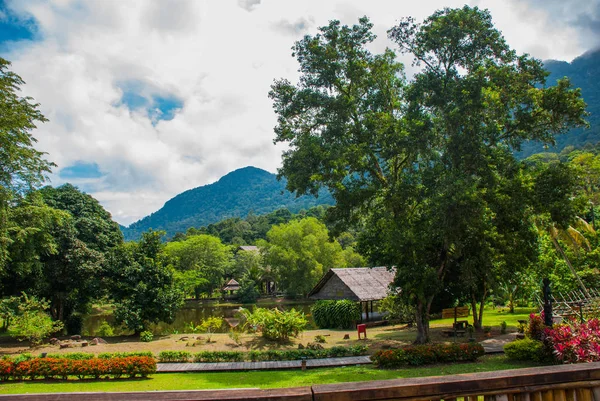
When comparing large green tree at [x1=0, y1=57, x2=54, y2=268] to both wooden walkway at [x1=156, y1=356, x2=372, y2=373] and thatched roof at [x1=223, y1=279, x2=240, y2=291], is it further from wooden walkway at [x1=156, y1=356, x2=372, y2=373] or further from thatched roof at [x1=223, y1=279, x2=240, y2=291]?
thatched roof at [x1=223, y1=279, x2=240, y2=291]

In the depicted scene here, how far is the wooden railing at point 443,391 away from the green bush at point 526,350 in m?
13.1

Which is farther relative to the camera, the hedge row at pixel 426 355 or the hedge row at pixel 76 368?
the hedge row at pixel 426 355

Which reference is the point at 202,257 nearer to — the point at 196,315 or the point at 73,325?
the point at 196,315

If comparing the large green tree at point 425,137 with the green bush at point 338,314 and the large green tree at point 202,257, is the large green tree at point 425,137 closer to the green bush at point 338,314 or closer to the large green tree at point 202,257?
the green bush at point 338,314

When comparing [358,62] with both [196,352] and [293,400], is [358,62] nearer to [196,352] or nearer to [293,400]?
[196,352]

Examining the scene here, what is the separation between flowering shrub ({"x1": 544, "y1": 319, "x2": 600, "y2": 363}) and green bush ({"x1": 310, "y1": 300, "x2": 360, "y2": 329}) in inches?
630

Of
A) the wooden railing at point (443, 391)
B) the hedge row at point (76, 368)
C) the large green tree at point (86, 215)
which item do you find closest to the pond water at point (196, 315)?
the large green tree at point (86, 215)

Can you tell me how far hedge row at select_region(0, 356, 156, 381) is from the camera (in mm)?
14172

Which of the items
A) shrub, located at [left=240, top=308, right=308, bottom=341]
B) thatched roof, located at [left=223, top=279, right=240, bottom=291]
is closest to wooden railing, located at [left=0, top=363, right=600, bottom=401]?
shrub, located at [left=240, top=308, right=308, bottom=341]

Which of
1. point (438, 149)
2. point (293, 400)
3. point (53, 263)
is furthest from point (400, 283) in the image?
A: point (53, 263)

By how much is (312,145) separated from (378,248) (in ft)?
19.0

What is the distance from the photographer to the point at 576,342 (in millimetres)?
11188

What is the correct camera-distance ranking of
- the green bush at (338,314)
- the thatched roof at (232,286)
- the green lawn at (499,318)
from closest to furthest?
the green lawn at (499,318), the green bush at (338,314), the thatched roof at (232,286)

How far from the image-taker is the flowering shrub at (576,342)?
1041cm
